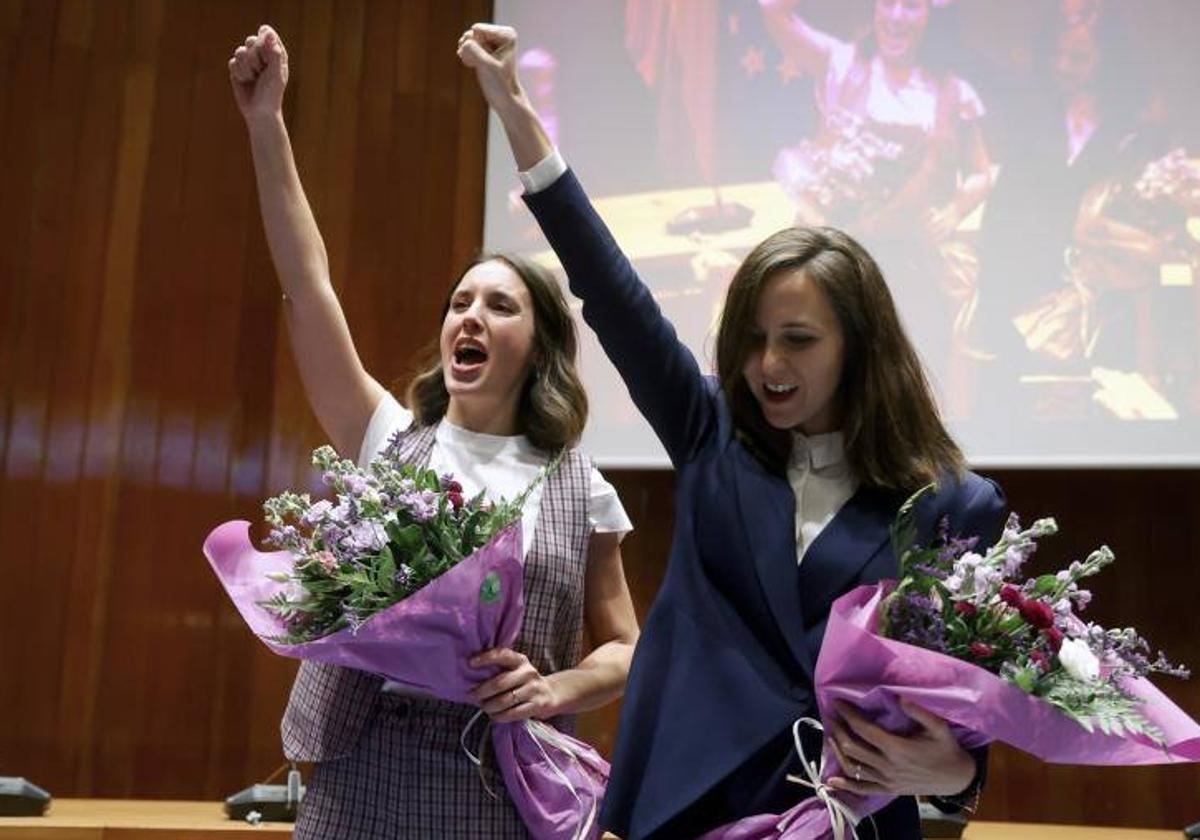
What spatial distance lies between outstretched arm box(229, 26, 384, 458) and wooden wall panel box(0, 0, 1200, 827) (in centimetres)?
189

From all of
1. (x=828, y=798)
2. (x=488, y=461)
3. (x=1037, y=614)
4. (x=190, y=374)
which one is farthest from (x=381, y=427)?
(x=190, y=374)

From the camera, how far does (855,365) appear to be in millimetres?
1550

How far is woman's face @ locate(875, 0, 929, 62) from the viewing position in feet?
11.7

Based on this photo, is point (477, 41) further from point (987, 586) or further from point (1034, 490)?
point (1034, 490)

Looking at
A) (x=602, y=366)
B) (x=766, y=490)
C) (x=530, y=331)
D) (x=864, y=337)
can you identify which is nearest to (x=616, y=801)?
(x=766, y=490)

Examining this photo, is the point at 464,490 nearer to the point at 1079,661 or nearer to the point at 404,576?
the point at 404,576

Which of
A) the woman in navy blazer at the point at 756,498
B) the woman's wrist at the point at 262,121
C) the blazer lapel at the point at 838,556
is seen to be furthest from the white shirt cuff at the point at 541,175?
the woman's wrist at the point at 262,121

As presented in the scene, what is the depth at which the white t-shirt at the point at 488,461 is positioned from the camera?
1.87 m

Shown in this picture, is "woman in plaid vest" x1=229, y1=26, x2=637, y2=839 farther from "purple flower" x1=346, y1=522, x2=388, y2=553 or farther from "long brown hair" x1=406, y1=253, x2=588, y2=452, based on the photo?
"purple flower" x1=346, y1=522, x2=388, y2=553

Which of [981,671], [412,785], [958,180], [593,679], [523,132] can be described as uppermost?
[958,180]

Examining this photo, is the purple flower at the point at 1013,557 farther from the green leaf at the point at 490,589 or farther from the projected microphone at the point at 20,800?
the projected microphone at the point at 20,800

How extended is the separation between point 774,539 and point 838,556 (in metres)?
0.07

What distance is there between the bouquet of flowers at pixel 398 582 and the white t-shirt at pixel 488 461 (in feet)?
0.76

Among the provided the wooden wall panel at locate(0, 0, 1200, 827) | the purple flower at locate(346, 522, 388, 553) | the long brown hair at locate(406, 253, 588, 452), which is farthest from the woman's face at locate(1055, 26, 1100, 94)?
the purple flower at locate(346, 522, 388, 553)
